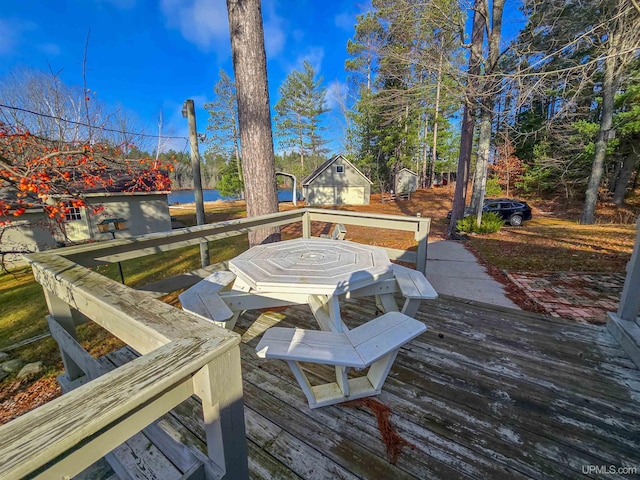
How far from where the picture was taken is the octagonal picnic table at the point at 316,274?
204 cm

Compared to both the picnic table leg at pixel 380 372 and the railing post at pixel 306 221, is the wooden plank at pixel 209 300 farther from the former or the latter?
the railing post at pixel 306 221

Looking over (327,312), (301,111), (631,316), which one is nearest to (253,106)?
(327,312)

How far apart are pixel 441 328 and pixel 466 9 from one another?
8.85m

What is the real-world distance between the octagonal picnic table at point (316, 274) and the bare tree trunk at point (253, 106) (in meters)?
1.40

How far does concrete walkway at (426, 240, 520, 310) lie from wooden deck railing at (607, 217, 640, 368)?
0.97m

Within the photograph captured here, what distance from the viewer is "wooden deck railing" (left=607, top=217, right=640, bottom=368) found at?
90.2 inches

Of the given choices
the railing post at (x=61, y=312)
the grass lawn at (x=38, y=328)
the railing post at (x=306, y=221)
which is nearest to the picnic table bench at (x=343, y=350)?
the railing post at (x=61, y=312)

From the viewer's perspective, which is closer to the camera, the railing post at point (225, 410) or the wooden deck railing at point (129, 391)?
the wooden deck railing at point (129, 391)

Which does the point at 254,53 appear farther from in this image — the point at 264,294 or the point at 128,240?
the point at 264,294

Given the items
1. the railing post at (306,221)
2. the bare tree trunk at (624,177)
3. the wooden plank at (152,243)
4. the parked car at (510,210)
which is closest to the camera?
the wooden plank at (152,243)

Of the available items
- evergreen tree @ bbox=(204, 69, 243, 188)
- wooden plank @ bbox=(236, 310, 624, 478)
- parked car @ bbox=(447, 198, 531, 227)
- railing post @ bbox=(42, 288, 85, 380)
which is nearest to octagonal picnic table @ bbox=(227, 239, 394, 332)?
wooden plank @ bbox=(236, 310, 624, 478)

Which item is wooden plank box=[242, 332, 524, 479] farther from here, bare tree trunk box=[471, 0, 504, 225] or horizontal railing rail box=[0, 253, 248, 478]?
bare tree trunk box=[471, 0, 504, 225]

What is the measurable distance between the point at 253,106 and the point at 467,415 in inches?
163

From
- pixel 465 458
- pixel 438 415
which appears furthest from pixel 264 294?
pixel 465 458
